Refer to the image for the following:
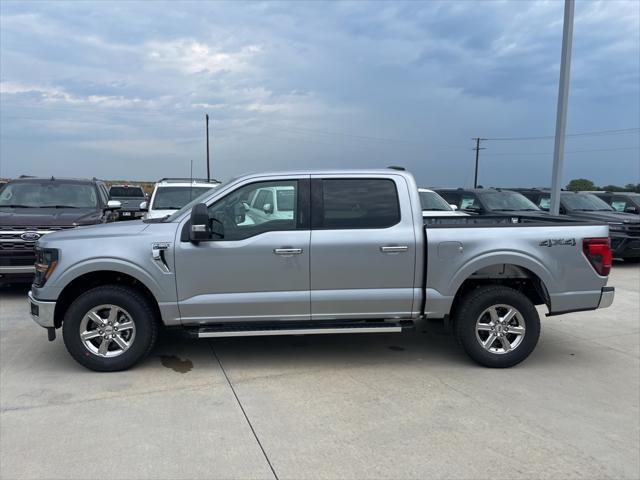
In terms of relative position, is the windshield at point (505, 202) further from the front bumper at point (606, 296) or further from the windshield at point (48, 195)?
the windshield at point (48, 195)

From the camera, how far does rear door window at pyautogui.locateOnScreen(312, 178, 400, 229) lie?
491 centimetres

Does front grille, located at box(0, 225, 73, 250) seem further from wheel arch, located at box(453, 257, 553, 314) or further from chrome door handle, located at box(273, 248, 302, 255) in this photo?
wheel arch, located at box(453, 257, 553, 314)

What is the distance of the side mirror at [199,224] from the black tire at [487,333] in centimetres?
255

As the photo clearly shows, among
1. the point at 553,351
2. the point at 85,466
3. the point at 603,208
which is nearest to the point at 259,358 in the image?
the point at 85,466

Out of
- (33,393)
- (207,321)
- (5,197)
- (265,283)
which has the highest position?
(5,197)

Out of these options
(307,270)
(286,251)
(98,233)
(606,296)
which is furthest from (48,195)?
(606,296)

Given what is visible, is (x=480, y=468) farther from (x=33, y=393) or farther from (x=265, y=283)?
(x=33, y=393)

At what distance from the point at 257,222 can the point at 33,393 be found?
241 centimetres

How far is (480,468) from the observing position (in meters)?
3.24

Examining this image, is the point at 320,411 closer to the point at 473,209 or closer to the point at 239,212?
the point at 239,212

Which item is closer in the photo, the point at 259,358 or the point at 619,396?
the point at 619,396

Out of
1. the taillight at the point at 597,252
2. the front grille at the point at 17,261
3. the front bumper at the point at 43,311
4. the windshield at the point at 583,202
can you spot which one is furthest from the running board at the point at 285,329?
the windshield at the point at 583,202

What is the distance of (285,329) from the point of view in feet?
16.0

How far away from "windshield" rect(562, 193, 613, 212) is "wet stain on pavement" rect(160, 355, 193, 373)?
1164 centimetres
